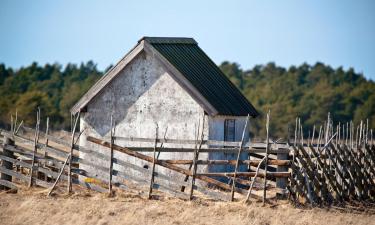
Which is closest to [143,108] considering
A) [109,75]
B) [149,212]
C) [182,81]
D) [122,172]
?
[109,75]

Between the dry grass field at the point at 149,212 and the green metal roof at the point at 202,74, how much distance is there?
623 centimetres

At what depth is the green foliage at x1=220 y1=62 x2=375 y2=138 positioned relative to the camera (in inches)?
2721

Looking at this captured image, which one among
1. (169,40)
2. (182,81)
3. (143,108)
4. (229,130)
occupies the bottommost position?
(229,130)

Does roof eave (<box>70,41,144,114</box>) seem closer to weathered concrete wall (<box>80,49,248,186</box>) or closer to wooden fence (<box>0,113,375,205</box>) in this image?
weathered concrete wall (<box>80,49,248,186</box>)

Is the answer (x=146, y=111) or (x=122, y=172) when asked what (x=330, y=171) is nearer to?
(x=122, y=172)

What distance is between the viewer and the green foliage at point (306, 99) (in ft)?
227

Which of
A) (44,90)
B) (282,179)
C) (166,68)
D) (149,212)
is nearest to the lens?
(149,212)

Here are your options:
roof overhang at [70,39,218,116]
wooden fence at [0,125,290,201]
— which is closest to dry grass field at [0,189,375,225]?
wooden fence at [0,125,290,201]

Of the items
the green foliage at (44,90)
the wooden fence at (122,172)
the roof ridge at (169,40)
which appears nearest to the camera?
the wooden fence at (122,172)

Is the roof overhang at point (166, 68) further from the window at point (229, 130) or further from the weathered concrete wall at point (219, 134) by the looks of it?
the window at point (229, 130)

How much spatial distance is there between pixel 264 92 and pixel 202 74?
166 ft

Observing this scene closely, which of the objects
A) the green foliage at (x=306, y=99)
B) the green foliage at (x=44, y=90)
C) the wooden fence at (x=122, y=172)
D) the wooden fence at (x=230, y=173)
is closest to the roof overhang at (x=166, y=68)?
the wooden fence at (x=230, y=173)

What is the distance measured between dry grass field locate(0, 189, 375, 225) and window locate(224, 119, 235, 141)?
6681 mm

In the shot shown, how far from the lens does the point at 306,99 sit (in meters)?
74.1
